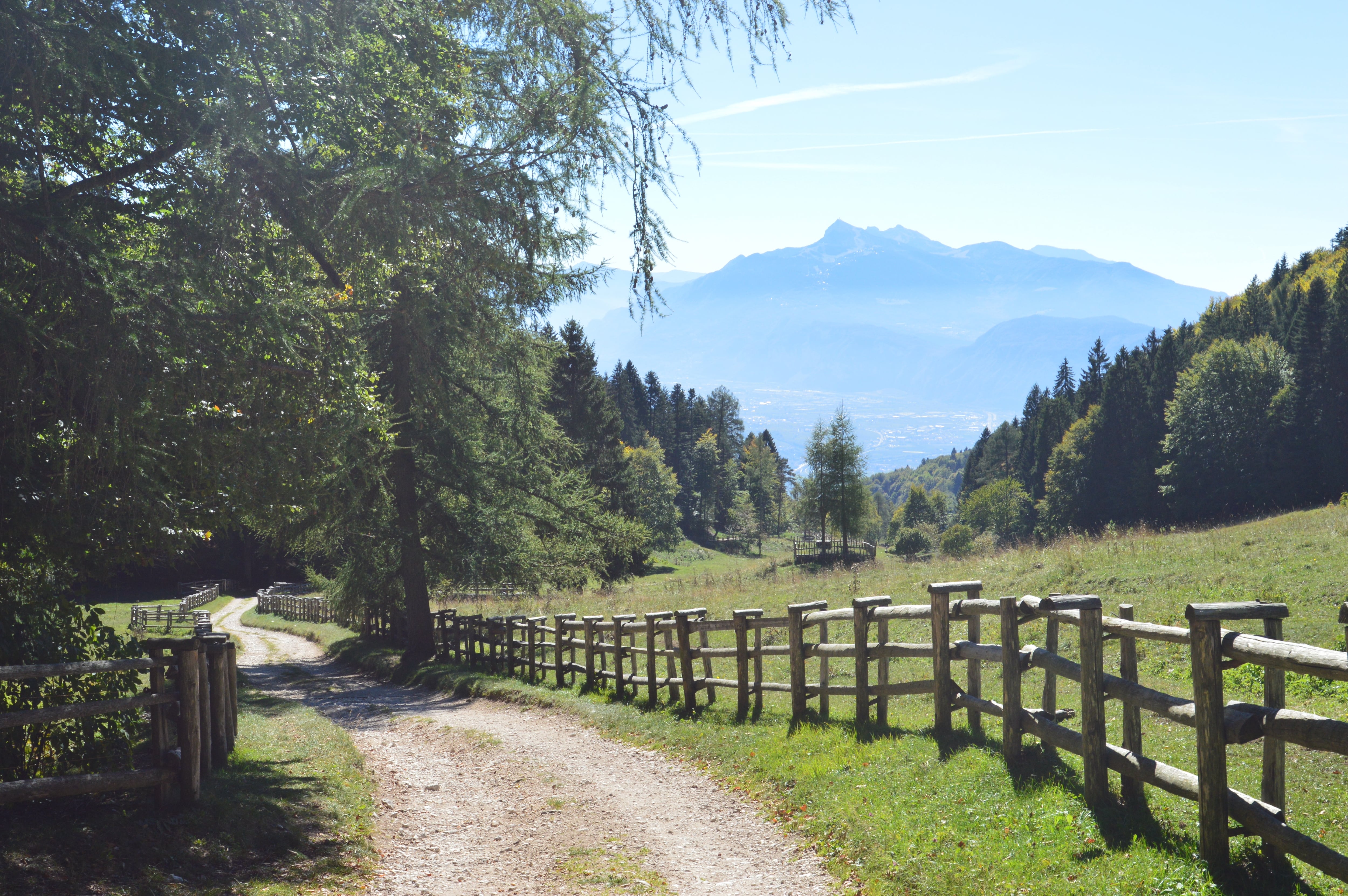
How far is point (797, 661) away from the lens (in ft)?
36.2

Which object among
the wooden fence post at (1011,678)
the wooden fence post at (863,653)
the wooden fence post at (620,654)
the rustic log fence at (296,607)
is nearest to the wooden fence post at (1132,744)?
the wooden fence post at (1011,678)

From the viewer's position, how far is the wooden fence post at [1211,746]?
514cm

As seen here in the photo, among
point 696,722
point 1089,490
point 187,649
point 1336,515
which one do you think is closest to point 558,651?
point 696,722

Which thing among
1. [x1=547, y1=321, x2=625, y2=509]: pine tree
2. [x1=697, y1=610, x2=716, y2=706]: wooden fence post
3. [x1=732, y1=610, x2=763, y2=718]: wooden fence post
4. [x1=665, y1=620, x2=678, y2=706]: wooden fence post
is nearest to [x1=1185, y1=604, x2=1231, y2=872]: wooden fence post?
[x1=732, y1=610, x2=763, y2=718]: wooden fence post

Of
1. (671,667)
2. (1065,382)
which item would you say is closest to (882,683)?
(671,667)

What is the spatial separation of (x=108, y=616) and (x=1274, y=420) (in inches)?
3311

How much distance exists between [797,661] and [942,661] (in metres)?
2.55

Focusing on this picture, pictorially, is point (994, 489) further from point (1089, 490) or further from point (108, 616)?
point (108, 616)

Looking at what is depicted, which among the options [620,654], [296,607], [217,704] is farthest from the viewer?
[296,607]

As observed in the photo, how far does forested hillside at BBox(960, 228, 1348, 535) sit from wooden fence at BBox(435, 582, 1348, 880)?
58.4 m

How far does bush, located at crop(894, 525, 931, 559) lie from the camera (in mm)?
77062

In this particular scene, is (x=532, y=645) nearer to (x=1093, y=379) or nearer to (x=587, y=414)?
(x=587, y=414)

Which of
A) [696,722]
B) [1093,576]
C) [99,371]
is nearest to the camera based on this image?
[99,371]

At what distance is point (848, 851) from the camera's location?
701 cm
